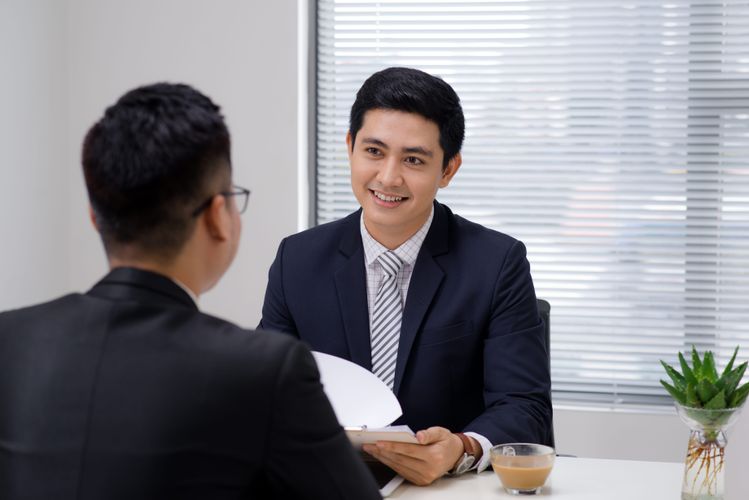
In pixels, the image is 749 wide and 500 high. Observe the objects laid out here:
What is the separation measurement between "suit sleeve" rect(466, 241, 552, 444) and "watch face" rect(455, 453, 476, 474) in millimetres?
101

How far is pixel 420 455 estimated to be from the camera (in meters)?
1.69

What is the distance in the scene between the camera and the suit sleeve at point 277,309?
2.30 m

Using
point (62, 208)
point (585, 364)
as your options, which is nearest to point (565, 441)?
point (585, 364)

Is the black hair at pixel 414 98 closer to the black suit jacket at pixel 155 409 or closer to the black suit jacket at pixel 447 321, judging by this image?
the black suit jacket at pixel 447 321

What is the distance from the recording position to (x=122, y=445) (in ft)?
3.24

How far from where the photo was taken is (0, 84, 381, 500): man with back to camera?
3.25 feet

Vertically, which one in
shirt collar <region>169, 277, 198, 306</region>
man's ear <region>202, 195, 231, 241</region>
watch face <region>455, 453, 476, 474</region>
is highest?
man's ear <region>202, 195, 231, 241</region>

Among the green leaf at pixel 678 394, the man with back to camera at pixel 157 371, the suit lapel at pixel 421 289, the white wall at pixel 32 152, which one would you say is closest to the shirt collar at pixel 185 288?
the man with back to camera at pixel 157 371

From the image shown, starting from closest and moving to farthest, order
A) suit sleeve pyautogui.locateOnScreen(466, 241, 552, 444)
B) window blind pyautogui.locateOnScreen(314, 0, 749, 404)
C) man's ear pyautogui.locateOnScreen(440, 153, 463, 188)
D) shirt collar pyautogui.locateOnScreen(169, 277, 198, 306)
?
shirt collar pyautogui.locateOnScreen(169, 277, 198, 306) → suit sleeve pyautogui.locateOnScreen(466, 241, 552, 444) → man's ear pyautogui.locateOnScreen(440, 153, 463, 188) → window blind pyautogui.locateOnScreen(314, 0, 749, 404)

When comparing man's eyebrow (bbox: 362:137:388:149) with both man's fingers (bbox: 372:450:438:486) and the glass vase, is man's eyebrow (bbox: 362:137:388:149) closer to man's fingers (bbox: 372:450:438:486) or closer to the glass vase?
man's fingers (bbox: 372:450:438:486)

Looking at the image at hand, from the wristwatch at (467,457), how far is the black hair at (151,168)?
2.91ft

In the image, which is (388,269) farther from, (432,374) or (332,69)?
(332,69)

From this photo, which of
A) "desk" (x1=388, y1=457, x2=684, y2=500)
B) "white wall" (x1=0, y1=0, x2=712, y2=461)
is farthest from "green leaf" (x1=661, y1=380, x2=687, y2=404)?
"white wall" (x1=0, y1=0, x2=712, y2=461)

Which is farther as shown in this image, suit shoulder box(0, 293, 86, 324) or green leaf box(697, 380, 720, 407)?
green leaf box(697, 380, 720, 407)
